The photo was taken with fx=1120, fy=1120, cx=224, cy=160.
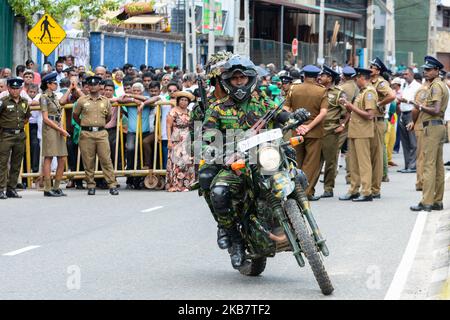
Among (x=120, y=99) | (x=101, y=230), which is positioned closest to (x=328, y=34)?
(x=120, y=99)

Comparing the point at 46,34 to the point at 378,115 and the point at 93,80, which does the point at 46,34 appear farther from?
the point at 378,115

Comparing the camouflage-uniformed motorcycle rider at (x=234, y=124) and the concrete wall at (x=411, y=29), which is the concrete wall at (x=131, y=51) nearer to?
the camouflage-uniformed motorcycle rider at (x=234, y=124)

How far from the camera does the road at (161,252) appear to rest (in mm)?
9094

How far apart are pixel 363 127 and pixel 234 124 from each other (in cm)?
739

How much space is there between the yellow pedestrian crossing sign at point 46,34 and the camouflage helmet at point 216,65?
14370mm

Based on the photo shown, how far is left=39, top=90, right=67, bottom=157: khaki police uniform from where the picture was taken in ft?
58.5

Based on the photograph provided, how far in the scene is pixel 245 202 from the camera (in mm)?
9344

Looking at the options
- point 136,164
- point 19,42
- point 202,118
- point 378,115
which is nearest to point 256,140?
point 202,118

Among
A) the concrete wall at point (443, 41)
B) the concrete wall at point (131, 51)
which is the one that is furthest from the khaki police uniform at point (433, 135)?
the concrete wall at point (443, 41)

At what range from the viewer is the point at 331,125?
17.1 metres

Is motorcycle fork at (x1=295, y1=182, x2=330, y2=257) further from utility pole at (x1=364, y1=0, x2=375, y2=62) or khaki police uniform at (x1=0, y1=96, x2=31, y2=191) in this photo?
utility pole at (x1=364, y1=0, x2=375, y2=62)

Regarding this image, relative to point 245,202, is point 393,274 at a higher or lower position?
lower

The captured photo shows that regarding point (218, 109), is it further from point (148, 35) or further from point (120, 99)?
point (148, 35)
